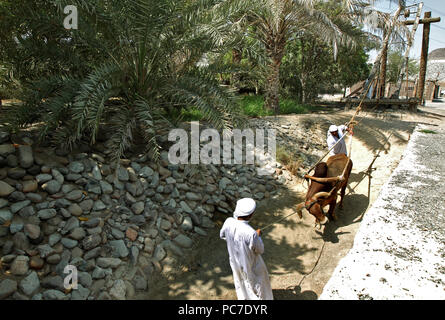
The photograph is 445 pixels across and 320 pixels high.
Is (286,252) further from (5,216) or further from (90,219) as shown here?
(5,216)

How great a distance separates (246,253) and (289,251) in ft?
6.46

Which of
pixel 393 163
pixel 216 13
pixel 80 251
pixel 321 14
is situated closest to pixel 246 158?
pixel 216 13

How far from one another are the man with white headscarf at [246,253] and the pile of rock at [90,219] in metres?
1.37

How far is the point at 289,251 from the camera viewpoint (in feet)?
16.3

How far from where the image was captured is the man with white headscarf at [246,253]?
3.24 meters

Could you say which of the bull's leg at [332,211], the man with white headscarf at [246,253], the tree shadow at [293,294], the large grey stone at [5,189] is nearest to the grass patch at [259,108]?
the bull's leg at [332,211]

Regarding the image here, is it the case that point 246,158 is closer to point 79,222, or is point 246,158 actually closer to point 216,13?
point 216,13

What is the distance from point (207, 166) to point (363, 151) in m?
5.41

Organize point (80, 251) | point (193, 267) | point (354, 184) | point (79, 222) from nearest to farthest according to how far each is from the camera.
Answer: point (80, 251) < point (79, 222) < point (193, 267) < point (354, 184)

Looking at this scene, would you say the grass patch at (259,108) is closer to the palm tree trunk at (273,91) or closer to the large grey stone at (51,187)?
the palm tree trunk at (273,91)

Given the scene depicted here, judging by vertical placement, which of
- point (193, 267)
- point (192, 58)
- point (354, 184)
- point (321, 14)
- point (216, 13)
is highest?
point (321, 14)

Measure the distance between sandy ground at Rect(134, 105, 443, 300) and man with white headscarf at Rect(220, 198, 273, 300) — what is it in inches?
23.9

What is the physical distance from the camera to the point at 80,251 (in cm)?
384

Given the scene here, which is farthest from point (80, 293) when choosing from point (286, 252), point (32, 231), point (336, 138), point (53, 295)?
point (336, 138)
